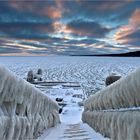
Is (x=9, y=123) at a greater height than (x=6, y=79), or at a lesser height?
lesser

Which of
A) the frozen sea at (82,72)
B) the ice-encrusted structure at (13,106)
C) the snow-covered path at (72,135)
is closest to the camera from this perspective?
the ice-encrusted structure at (13,106)

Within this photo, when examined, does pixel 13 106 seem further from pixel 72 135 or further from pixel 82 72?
pixel 82 72

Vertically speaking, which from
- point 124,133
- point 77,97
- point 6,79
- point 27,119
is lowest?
point 124,133

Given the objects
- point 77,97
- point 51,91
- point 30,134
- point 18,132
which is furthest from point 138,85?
point 51,91

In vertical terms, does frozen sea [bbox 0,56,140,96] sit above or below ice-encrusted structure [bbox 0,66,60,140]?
above

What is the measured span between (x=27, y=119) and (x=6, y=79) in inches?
32.3

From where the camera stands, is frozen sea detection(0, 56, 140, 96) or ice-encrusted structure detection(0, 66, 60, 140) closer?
ice-encrusted structure detection(0, 66, 60, 140)

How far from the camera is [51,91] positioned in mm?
17359

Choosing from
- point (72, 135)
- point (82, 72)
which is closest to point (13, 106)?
point (72, 135)

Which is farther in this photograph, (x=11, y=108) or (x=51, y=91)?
(x=51, y=91)

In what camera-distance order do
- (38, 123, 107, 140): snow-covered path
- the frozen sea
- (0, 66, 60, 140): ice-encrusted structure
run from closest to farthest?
(0, 66, 60, 140): ice-encrusted structure < (38, 123, 107, 140): snow-covered path < the frozen sea

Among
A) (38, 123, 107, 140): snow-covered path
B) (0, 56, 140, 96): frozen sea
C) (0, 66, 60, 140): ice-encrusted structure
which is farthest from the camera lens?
(0, 56, 140, 96): frozen sea

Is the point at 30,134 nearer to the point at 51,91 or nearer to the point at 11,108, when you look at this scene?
the point at 11,108

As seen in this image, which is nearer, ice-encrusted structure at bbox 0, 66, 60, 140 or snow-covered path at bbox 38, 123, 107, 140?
ice-encrusted structure at bbox 0, 66, 60, 140
